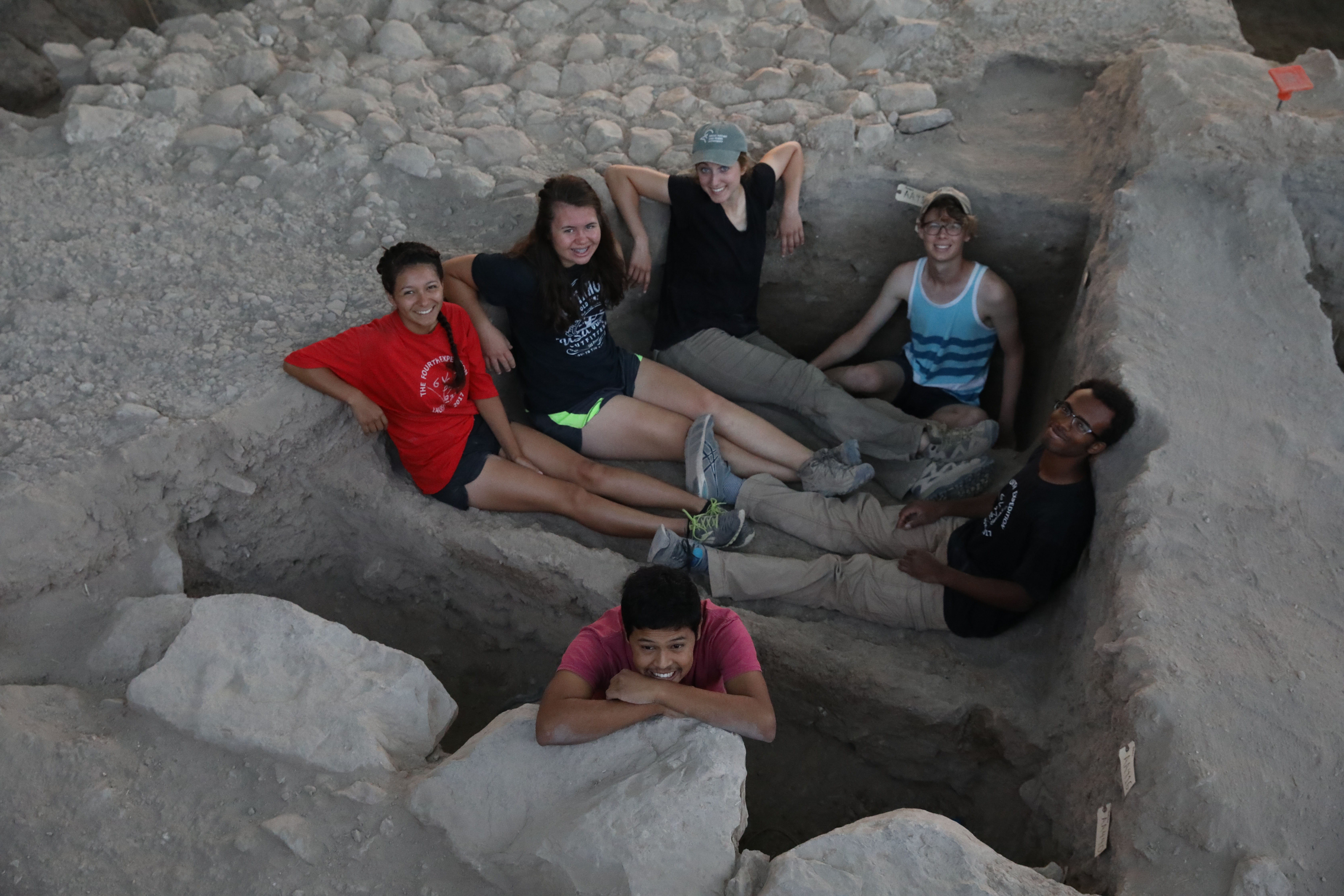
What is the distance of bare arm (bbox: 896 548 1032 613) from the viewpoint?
10.3ft

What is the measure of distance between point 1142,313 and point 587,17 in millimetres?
3133

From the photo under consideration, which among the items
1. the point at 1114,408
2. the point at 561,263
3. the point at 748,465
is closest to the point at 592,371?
the point at 561,263

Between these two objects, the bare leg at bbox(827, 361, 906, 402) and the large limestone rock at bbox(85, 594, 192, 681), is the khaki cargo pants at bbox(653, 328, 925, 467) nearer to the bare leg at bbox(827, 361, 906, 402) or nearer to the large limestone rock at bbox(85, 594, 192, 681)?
the bare leg at bbox(827, 361, 906, 402)

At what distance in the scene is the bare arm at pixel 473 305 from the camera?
363 cm

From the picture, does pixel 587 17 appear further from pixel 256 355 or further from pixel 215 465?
pixel 215 465

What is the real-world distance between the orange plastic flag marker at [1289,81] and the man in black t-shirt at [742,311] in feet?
5.34

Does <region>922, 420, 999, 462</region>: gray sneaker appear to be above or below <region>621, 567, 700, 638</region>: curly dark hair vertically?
below

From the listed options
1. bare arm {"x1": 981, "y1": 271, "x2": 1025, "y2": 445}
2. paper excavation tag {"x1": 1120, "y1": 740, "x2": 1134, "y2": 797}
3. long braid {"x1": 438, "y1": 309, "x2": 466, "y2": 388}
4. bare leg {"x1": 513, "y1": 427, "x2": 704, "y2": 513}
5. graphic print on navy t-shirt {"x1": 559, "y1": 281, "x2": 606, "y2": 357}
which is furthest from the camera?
bare arm {"x1": 981, "y1": 271, "x2": 1025, "y2": 445}

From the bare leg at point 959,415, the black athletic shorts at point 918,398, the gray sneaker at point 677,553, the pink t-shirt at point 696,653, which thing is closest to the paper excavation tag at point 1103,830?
the pink t-shirt at point 696,653

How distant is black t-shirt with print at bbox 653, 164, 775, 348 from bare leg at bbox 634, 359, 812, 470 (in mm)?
335

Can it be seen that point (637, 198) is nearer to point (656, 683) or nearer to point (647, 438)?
point (647, 438)

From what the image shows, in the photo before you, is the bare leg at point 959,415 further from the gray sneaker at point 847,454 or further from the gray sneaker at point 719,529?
the gray sneaker at point 719,529

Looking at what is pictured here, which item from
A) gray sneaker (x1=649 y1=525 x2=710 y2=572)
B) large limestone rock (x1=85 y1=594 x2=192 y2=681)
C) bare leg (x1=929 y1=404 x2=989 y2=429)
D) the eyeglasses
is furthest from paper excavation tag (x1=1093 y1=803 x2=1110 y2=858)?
large limestone rock (x1=85 y1=594 x2=192 y2=681)

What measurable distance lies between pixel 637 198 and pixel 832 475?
1.39 metres
